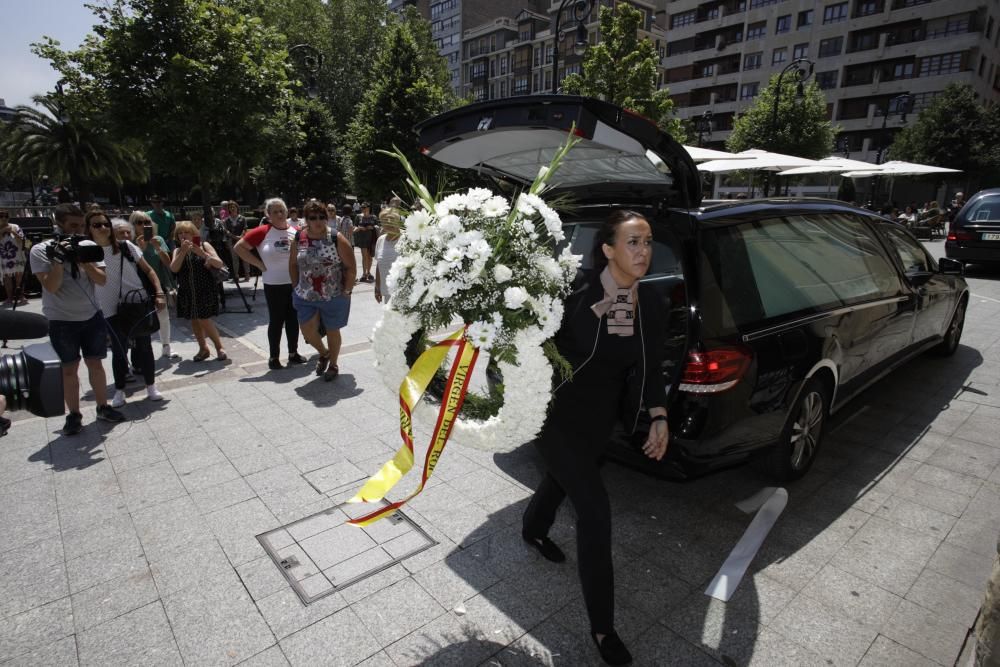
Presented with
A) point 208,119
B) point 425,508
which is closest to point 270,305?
point 425,508

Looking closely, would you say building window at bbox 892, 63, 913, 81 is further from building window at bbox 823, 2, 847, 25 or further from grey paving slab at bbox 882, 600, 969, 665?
grey paving slab at bbox 882, 600, 969, 665

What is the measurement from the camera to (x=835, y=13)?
49.2 m

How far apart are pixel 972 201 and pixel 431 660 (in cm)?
1695

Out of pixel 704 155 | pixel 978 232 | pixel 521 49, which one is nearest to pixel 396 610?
pixel 704 155

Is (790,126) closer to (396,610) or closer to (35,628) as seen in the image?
(396,610)

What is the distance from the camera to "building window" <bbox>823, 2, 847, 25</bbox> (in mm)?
48456

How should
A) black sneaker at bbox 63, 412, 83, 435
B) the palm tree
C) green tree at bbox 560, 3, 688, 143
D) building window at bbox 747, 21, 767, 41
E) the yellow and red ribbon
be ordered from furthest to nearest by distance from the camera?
building window at bbox 747, 21, 767, 41, the palm tree, green tree at bbox 560, 3, 688, 143, black sneaker at bbox 63, 412, 83, 435, the yellow and red ribbon

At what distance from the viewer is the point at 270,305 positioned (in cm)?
641

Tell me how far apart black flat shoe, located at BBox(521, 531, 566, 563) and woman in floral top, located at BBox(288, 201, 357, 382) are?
144 inches

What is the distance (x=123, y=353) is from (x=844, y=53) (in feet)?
199

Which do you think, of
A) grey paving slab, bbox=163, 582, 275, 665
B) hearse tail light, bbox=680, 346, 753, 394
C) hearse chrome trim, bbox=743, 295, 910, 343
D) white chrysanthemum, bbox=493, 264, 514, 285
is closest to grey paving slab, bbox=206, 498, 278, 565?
grey paving slab, bbox=163, 582, 275, 665

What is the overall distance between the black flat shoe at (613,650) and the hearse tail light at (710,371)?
1.27 metres

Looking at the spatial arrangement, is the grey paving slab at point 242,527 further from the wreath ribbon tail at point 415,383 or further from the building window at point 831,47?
the building window at point 831,47

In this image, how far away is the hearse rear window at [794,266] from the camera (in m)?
3.14
